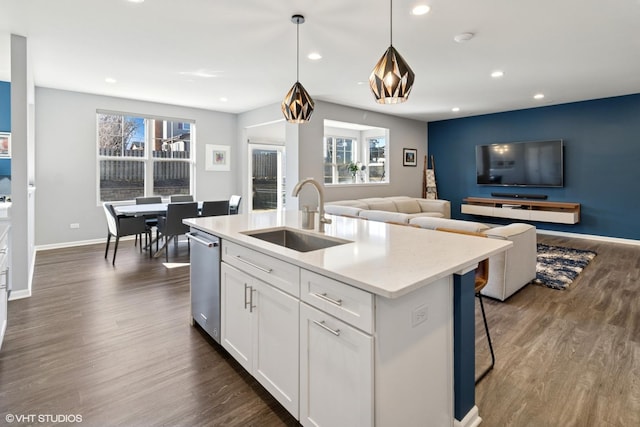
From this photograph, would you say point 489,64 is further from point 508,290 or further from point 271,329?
point 271,329

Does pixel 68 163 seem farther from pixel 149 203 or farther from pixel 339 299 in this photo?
pixel 339 299

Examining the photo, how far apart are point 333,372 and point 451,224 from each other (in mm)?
2464

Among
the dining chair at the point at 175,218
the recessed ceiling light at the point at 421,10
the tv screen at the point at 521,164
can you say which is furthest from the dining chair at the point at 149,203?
the tv screen at the point at 521,164

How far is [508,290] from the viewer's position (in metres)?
3.42

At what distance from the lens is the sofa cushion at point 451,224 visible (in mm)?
3299

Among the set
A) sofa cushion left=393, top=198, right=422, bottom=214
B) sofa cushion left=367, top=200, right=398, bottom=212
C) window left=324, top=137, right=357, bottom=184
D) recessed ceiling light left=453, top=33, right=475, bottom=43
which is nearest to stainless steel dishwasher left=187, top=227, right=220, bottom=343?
recessed ceiling light left=453, top=33, right=475, bottom=43

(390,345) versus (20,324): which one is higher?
(390,345)

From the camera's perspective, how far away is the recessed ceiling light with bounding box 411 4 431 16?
2826mm

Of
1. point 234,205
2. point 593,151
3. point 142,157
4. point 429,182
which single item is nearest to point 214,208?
point 234,205

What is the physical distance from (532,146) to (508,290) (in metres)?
4.83

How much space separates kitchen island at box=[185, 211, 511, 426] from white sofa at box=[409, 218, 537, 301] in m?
1.46

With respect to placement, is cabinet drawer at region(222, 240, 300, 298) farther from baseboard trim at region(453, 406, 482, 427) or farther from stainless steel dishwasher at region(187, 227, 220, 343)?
baseboard trim at region(453, 406, 482, 427)

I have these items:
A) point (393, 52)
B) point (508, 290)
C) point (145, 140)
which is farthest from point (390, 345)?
point (145, 140)

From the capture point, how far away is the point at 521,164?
7188 mm
